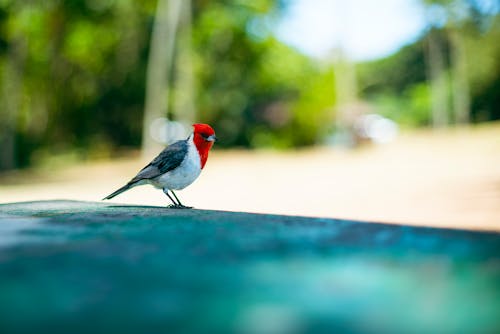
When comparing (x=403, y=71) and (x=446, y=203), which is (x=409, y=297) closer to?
(x=446, y=203)

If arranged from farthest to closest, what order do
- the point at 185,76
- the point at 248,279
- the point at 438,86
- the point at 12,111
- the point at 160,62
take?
1. the point at 438,86
2. the point at 185,76
3. the point at 160,62
4. the point at 12,111
5. the point at 248,279

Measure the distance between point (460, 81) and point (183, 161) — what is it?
34.9m

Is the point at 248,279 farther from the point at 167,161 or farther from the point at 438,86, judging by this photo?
the point at 438,86

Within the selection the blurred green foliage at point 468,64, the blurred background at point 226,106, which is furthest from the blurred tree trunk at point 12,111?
the blurred green foliage at point 468,64

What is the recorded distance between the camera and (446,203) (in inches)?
350

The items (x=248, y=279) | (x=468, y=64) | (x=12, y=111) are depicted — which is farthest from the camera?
(x=468, y=64)

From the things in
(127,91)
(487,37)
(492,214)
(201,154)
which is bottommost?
(492,214)

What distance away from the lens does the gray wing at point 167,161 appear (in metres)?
4.42

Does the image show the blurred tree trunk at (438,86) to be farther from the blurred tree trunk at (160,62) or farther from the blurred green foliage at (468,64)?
the blurred tree trunk at (160,62)

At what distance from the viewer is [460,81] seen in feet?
119

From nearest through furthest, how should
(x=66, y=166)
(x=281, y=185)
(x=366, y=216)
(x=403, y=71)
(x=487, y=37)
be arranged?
(x=366, y=216)
(x=281, y=185)
(x=66, y=166)
(x=487, y=37)
(x=403, y=71)

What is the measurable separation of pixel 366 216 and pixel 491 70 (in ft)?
102

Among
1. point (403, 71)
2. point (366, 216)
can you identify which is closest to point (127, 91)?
point (366, 216)

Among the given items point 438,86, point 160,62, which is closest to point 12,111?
point 160,62
